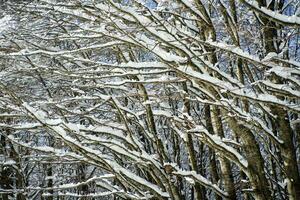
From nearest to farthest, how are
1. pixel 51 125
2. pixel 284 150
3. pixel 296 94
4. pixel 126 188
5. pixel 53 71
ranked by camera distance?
pixel 296 94 < pixel 284 150 < pixel 51 125 < pixel 53 71 < pixel 126 188

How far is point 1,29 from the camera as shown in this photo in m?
6.48

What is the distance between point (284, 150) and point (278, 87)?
5.33 ft

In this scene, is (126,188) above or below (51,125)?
below

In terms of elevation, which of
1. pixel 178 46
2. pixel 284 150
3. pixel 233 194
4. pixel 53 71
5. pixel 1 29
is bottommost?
pixel 233 194

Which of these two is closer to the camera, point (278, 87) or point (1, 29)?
point (278, 87)

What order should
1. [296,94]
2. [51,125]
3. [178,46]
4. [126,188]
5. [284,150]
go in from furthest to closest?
[126,188] < [51,125] < [284,150] < [178,46] < [296,94]

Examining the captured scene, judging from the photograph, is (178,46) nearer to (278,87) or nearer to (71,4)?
(278,87)

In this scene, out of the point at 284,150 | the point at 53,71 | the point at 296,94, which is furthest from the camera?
the point at 53,71

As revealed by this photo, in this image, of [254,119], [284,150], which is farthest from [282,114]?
[254,119]

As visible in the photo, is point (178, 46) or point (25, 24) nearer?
point (178, 46)

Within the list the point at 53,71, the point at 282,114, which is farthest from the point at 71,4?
the point at 282,114

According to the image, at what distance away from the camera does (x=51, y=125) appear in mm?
5172

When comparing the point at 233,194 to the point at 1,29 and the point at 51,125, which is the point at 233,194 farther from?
the point at 1,29

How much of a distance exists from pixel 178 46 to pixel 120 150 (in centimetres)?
224
